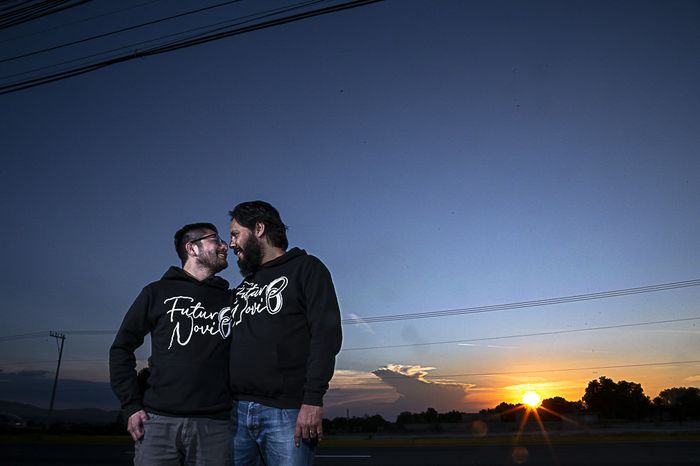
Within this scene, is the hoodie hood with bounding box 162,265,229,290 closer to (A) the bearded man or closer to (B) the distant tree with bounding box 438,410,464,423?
(A) the bearded man

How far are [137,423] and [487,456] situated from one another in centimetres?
1068

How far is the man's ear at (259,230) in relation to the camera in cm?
323

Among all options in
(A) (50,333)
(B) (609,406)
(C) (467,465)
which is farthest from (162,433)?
(B) (609,406)

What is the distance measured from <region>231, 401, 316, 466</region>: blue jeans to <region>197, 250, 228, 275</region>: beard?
0.86m

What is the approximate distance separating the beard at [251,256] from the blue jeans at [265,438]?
2.45 feet

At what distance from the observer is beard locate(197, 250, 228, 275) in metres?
3.42

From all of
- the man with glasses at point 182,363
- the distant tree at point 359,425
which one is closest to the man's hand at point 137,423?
the man with glasses at point 182,363

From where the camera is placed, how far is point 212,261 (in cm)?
343

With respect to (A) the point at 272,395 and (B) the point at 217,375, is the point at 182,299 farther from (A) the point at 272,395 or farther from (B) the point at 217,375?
(A) the point at 272,395

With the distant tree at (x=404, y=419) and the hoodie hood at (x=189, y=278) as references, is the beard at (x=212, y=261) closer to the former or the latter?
the hoodie hood at (x=189, y=278)

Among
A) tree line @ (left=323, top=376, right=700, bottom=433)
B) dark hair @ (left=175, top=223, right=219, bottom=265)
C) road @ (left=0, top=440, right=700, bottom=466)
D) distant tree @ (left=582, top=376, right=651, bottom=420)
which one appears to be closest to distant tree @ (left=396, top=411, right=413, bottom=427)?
tree line @ (left=323, top=376, right=700, bottom=433)

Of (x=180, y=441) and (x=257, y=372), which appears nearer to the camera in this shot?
(x=257, y=372)

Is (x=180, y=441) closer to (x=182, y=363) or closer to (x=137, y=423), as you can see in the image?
(x=137, y=423)

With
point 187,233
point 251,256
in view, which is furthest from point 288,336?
point 187,233
